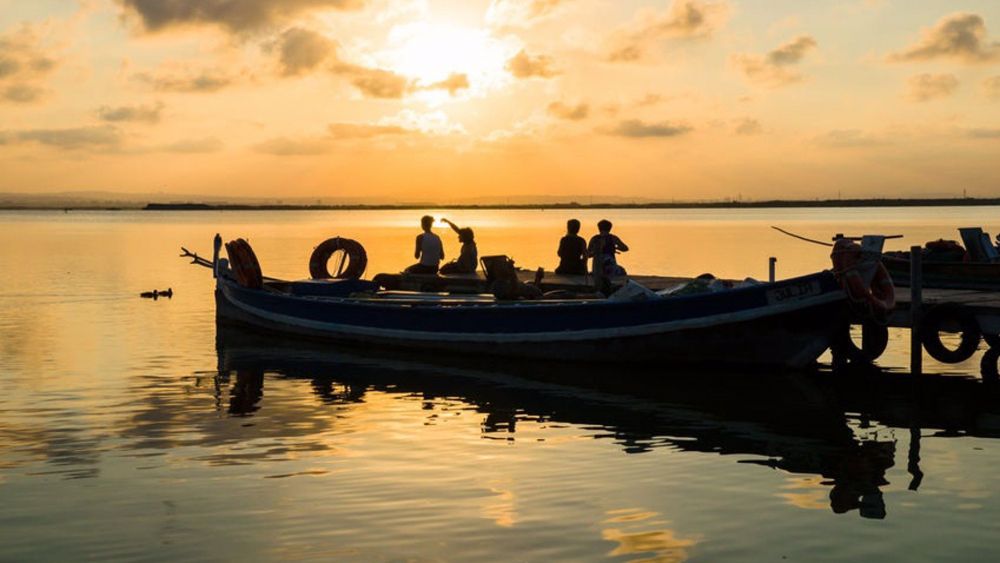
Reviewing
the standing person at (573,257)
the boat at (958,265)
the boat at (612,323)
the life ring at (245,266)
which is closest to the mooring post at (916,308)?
the boat at (612,323)

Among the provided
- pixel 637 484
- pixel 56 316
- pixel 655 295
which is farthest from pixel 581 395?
pixel 56 316

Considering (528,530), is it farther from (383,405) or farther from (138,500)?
(383,405)

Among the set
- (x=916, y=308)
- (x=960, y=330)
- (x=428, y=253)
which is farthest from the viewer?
(x=428, y=253)

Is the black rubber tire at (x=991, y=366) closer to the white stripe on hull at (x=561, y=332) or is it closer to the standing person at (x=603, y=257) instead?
the white stripe on hull at (x=561, y=332)

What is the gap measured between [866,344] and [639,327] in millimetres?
4891

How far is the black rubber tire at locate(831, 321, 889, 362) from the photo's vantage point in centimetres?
2284

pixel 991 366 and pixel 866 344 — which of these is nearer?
pixel 991 366

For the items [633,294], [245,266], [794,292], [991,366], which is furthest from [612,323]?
[245,266]

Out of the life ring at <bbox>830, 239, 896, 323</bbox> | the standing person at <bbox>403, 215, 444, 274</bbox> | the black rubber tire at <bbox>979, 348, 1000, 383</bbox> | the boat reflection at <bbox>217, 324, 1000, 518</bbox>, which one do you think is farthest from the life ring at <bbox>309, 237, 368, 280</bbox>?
the black rubber tire at <bbox>979, 348, 1000, 383</bbox>

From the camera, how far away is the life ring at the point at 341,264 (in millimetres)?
32250

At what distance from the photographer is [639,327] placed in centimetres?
2195

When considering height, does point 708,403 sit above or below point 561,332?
below

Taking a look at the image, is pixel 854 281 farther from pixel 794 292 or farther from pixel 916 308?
pixel 916 308

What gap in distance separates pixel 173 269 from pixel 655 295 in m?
45.8
